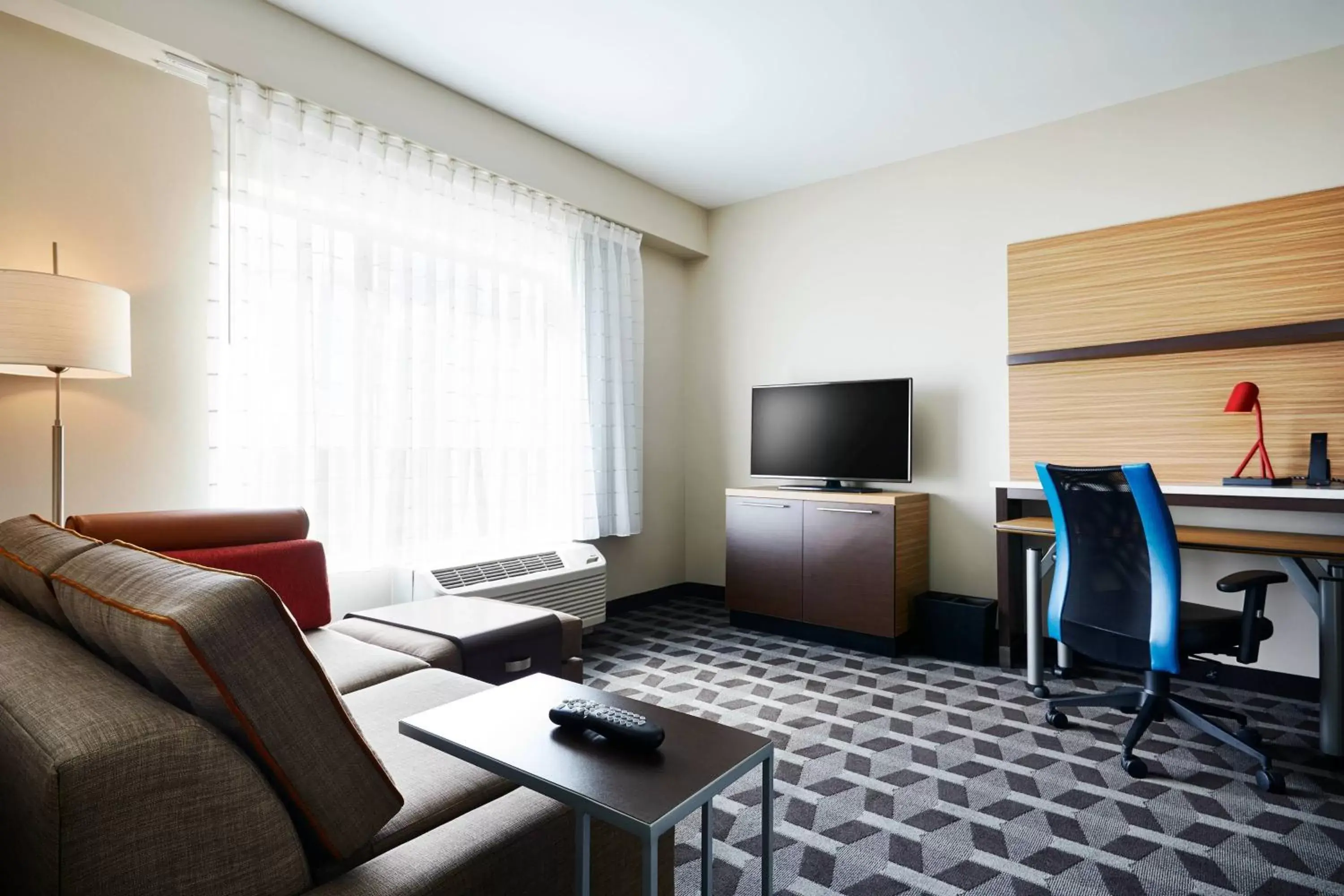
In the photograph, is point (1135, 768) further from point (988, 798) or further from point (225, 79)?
point (225, 79)

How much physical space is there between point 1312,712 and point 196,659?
4018 millimetres

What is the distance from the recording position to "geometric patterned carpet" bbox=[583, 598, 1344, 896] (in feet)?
6.11

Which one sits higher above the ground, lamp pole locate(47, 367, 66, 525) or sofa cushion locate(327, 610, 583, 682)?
lamp pole locate(47, 367, 66, 525)

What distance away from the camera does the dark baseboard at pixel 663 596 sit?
192 inches

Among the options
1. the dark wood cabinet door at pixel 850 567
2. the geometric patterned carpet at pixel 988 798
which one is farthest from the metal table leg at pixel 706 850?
the dark wood cabinet door at pixel 850 567

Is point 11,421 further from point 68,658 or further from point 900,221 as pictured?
point 900,221

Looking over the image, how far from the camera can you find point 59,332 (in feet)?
6.95

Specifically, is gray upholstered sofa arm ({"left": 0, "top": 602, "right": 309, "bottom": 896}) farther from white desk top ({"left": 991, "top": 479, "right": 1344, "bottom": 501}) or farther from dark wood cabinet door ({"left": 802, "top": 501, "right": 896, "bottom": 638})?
white desk top ({"left": 991, "top": 479, "right": 1344, "bottom": 501})

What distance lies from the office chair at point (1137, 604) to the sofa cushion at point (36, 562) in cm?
282

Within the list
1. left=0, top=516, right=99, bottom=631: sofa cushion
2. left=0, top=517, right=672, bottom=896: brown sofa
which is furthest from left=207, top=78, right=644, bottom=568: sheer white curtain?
left=0, top=517, right=672, bottom=896: brown sofa

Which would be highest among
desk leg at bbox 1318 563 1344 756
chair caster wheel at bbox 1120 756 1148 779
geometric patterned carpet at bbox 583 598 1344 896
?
desk leg at bbox 1318 563 1344 756

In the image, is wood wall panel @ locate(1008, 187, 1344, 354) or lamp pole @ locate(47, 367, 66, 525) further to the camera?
wood wall panel @ locate(1008, 187, 1344, 354)

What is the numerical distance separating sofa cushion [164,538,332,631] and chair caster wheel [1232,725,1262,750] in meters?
3.25

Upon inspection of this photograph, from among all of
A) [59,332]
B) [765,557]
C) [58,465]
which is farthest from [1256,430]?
[58,465]
